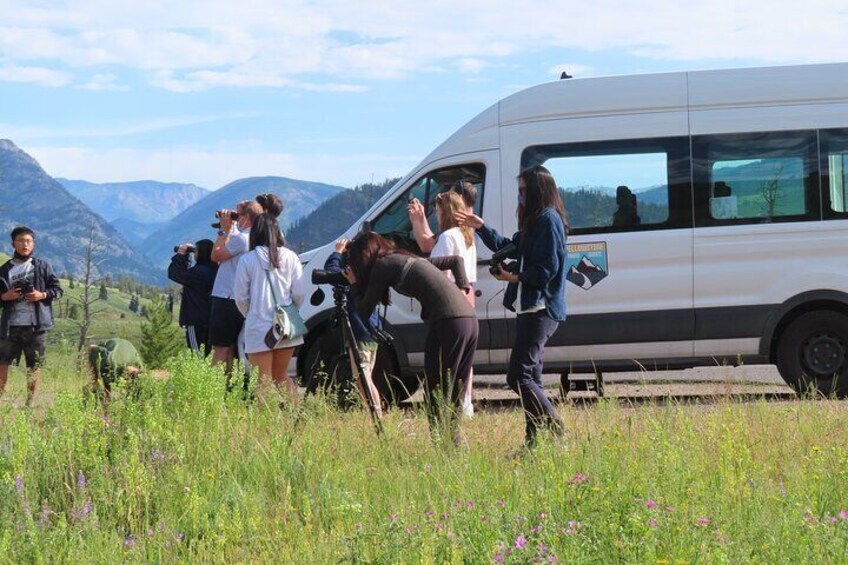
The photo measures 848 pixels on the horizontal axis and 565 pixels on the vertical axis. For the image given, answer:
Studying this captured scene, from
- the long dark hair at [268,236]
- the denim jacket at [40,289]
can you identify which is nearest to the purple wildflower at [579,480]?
the long dark hair at [268,236]

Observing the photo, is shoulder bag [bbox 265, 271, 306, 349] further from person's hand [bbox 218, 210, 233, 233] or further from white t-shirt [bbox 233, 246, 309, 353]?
person's hand [bbox 218, 210, 233, 233]

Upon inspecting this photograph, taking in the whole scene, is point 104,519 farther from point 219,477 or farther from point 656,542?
point 656,542

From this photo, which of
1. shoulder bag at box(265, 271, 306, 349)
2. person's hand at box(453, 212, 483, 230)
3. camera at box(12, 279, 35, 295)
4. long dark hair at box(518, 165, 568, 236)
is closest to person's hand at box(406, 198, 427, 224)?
person's hand at box(453, 212, 483, 230)

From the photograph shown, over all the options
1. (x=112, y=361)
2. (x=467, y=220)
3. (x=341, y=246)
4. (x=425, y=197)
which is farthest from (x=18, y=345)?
(x=467, y=220)

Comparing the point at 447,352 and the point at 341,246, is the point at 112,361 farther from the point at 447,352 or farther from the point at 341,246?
the point at 341,246

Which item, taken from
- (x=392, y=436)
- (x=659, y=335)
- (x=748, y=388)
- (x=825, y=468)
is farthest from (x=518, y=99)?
(x=825, y=468)

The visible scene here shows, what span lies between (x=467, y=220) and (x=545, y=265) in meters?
1.50

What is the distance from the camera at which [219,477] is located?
233 inches

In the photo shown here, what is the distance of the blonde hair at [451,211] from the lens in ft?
29.5

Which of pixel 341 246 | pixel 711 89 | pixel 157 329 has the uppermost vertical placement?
pixel 711 89

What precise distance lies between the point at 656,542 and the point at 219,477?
2364 millimetres

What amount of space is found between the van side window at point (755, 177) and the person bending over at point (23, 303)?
6316 mm

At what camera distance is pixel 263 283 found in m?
8.80

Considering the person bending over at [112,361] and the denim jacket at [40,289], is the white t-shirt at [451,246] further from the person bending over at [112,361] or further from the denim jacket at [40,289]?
the denim jacket at [40,289]
